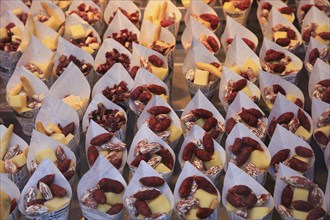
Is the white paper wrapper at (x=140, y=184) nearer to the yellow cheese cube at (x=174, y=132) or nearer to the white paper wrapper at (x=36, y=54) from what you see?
the yellow cheese cube at (x=174, y=132)

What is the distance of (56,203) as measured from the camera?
1.52 meters

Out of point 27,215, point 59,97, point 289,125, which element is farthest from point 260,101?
point 27,215

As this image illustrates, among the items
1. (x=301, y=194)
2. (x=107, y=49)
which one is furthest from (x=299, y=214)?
(x=107, y=49)

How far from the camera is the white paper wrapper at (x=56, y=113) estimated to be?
5.79 ft

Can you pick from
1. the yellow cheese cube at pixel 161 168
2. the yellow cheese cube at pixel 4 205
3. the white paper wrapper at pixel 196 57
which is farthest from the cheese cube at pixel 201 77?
the yellow cheese cube at pixel 4 205

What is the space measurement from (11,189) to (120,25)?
760 mm

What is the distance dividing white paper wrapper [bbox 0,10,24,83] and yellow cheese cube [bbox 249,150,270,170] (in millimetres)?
889

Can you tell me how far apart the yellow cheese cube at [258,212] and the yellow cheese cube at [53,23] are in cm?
103

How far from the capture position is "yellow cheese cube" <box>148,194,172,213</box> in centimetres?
150

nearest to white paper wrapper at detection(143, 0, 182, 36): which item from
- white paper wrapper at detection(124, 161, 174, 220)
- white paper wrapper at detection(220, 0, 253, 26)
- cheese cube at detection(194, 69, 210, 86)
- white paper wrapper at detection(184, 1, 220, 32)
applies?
white paper wrapper at detection(184, 1, 220, 32)

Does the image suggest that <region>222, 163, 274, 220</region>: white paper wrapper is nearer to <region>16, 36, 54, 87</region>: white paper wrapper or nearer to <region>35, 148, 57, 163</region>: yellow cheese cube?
<region>35, 148, 57, 163</region>: yellow cheese cube

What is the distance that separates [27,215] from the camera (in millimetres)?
1498

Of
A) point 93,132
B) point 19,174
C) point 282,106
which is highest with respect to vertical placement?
point 282,106

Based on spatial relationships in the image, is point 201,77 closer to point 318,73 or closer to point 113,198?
point 318,73
